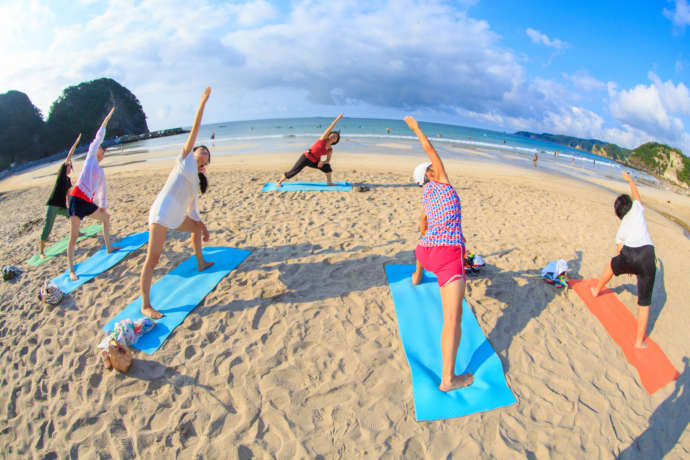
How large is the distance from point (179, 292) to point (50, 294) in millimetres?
1588

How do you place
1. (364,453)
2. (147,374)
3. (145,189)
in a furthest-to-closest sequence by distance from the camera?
(145,189), (147,374), (364,453)

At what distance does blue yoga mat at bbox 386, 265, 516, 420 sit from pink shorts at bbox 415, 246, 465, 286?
31.1 inches

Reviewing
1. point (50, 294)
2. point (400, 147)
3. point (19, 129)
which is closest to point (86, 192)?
point (50, 294)

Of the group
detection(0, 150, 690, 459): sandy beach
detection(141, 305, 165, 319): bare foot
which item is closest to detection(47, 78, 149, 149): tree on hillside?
detection(0, 150, 690, 459): sandy beach

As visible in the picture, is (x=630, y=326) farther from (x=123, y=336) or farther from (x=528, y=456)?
(x=123, y=336)

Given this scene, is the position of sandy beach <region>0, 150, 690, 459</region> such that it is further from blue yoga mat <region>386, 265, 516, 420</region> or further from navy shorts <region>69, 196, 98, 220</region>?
navy shorts <region>69, 196, 98, 220</region>

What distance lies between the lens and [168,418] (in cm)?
240

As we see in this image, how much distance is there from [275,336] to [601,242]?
6.43 m

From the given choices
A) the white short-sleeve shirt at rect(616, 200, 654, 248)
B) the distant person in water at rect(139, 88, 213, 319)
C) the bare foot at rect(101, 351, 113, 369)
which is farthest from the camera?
the white short-sleeve shirt at rect(616, 200, 654, 248)

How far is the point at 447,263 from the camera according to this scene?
8.89 ft

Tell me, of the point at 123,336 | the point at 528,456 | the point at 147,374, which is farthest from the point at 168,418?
the point at 528,456

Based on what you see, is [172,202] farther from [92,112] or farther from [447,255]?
[92,112]

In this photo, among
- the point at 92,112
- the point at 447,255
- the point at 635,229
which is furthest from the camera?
the point at 92,112

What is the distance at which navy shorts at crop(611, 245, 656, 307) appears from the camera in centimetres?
317
